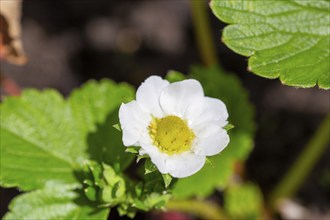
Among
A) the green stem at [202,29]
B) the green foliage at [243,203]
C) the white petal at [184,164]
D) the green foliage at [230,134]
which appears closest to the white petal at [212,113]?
the white petal at [184,164]

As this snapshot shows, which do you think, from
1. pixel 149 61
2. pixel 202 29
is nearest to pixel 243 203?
pixel 202 29

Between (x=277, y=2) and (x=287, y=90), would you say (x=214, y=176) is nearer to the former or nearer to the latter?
(x=277, y=2)

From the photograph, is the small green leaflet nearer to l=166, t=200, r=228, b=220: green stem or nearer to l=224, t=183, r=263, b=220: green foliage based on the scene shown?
l=166, t=200, r=228, b=220: green stem

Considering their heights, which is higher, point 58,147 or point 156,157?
point 156,157

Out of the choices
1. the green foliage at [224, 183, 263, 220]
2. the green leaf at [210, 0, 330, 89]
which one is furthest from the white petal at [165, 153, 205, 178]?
the green foliage at [224, 183, 263, 220]

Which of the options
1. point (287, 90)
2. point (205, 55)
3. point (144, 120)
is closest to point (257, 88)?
point (287, 90)

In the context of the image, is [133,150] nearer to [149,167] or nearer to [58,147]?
[149,167]
